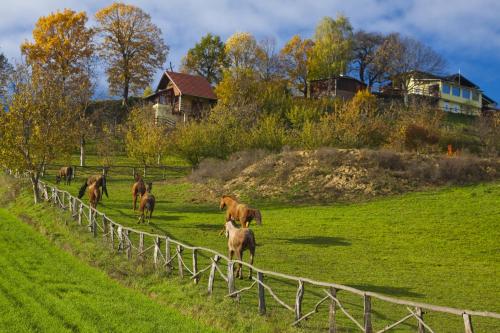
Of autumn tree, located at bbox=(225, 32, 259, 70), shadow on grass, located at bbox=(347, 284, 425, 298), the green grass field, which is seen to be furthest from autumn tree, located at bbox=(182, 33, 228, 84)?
shadow on grass, located at bbox=(347, 284, 425, 298)

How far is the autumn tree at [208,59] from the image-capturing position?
278 ft

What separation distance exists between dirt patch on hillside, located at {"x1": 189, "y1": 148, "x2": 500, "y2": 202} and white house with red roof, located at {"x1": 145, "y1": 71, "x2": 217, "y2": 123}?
106 feet

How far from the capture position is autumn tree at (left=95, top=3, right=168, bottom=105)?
235ft

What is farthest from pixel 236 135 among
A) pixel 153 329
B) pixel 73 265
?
pixel 153 329

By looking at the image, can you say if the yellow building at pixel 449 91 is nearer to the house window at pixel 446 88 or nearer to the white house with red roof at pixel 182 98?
the house window at pixel 446 88

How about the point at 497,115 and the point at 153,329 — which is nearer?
the point at 153,329

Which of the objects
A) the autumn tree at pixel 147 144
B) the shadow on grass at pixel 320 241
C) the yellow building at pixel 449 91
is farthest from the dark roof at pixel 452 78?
the shadow on grass at pixel 320 241

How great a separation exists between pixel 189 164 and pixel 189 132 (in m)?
4.31

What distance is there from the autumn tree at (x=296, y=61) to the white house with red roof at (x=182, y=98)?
13550 mm

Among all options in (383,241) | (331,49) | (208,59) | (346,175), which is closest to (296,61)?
(331,49)

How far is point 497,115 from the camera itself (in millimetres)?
68312

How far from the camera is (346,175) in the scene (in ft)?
122

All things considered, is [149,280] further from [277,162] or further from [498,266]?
[277,162]

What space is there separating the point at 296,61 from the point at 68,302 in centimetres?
7159
